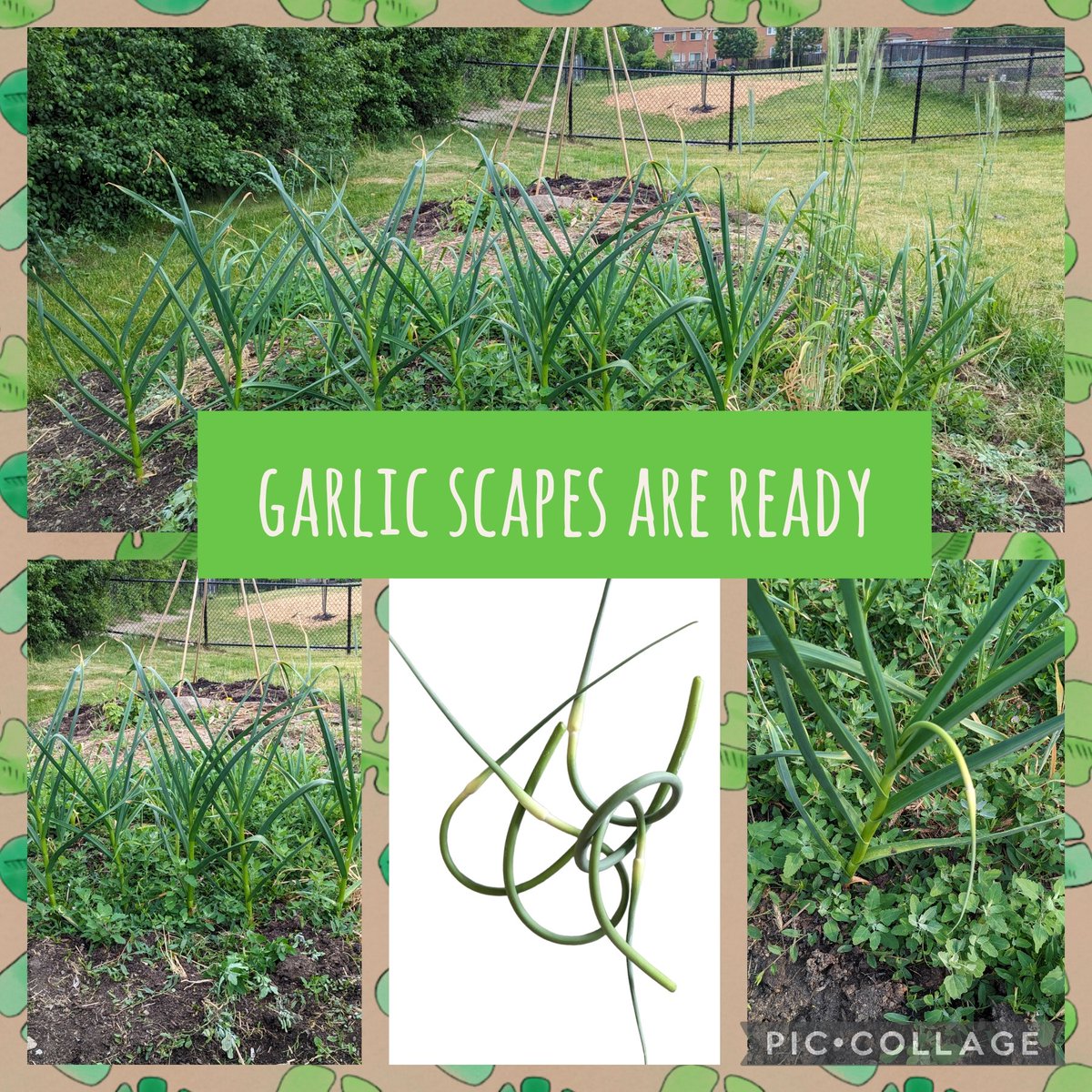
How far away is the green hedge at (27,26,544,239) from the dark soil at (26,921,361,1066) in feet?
5.66

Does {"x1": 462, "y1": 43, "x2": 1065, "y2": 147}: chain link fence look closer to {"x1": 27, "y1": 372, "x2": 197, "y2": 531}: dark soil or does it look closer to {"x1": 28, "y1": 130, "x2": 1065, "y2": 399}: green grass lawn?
{"x1": 28, "y1": 130, "x2": 1065, "y2": 399}: green grass lawn

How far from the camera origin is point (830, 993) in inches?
52.1

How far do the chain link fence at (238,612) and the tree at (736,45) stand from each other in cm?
132

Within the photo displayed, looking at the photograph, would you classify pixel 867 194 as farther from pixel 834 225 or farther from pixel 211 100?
pixel 211 100

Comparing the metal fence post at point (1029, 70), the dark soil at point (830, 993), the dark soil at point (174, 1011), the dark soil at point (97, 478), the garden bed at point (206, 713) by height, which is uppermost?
the metal fence post at point (1029, 70)

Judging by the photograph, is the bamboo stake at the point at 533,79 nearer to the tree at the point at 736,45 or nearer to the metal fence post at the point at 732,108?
the tree at the point at 736,45

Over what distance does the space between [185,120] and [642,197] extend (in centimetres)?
123

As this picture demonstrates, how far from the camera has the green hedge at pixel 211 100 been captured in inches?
75.5

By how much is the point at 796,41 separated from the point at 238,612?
172cm

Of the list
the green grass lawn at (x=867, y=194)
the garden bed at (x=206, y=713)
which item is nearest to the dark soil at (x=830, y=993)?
the garden bed at (x=206, y=713)

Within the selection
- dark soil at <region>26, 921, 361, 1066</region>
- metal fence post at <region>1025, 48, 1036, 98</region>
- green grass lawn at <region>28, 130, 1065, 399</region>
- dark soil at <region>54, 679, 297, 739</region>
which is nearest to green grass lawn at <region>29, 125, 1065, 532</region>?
green grass lawn at <region>28, 130, 1065, 399</region>

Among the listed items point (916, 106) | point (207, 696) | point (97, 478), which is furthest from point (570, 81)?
point (207, 696)

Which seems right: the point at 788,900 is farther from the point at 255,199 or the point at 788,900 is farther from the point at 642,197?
the point at 255,199

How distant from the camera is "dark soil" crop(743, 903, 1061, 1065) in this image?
1.31m
